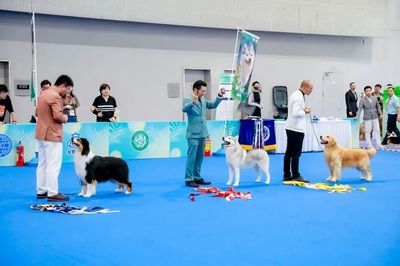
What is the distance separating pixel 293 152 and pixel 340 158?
32.8 inches

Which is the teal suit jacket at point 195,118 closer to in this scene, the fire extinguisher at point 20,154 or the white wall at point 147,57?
the fire extinguisher at point 20,154

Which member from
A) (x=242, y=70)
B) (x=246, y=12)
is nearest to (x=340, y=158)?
(x=242, y=70)

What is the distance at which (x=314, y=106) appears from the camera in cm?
1794

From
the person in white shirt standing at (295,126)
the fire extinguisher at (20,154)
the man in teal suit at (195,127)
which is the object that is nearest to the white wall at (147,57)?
the fire extinguisher at (20,154)

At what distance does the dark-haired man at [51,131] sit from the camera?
6.42 m

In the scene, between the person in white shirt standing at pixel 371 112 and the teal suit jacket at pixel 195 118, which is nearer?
the teal suit jacket at pixel 195 118

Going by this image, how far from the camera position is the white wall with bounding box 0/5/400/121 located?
44.3 feet

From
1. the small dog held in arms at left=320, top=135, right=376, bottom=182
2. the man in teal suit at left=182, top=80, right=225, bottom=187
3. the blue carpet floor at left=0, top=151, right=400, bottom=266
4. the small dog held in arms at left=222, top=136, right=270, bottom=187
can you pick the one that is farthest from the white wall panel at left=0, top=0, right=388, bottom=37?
the small dog held in arms at left=320, top=135, right=376, bottom=182

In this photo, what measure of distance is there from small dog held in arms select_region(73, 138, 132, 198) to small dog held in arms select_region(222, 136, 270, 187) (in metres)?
1.66

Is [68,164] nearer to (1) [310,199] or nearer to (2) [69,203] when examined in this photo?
(2) [69,203]

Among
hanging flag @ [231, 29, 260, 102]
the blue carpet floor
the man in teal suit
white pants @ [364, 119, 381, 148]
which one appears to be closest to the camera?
the blue carpet floor

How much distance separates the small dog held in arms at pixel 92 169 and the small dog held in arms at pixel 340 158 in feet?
11.2

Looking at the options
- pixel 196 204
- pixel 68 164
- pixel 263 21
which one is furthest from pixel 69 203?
pixel 263 21

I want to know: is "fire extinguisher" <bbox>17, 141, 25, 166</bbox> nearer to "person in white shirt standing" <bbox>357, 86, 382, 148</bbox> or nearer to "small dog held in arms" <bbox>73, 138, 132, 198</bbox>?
"small dog held in arms" <bbox>73, 138, 132, 198</bbox>
